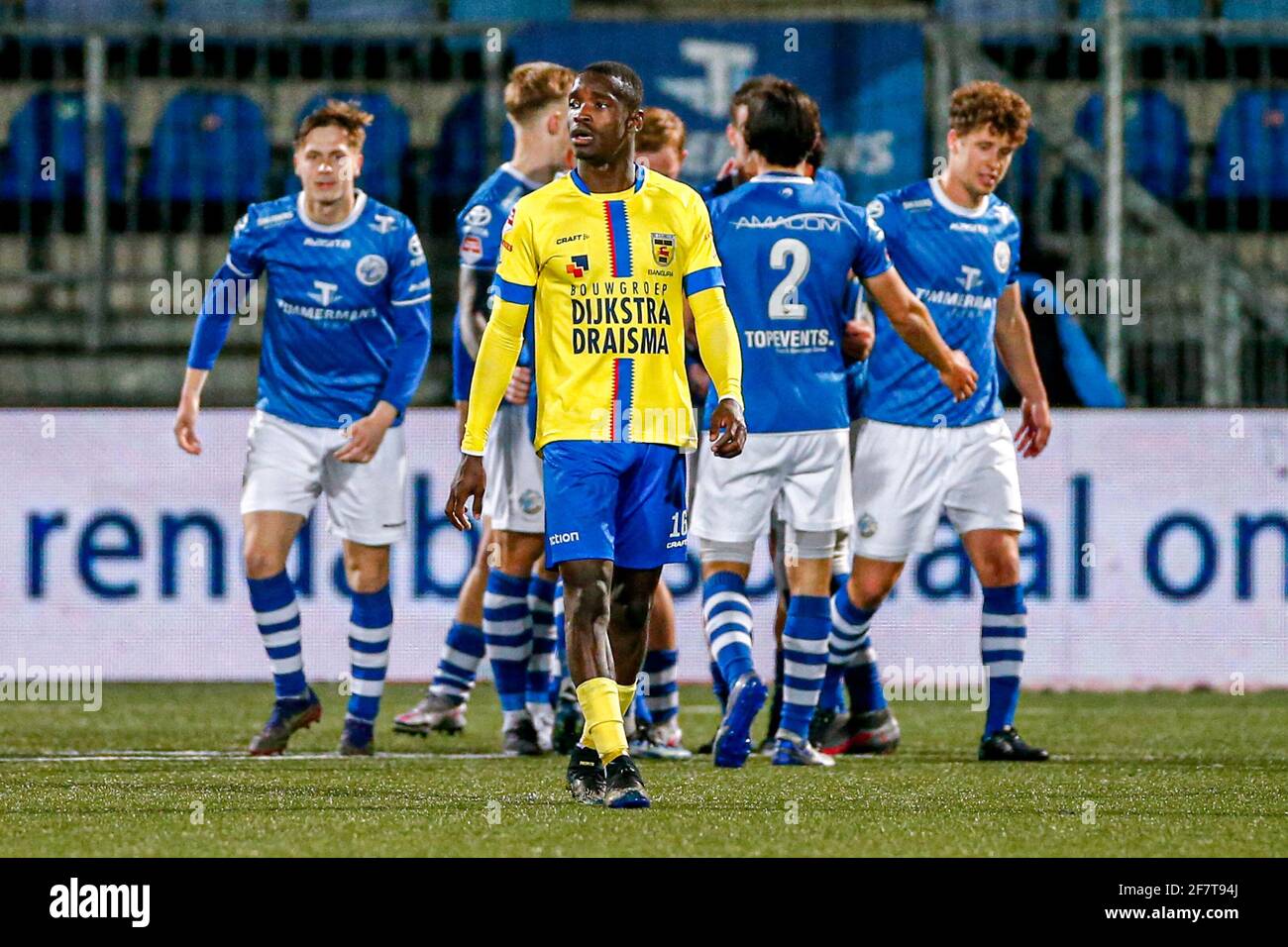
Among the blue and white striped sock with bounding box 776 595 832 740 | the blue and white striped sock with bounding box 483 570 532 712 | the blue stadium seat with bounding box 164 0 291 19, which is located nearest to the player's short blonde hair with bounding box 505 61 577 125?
the blue and white striped sock with bounding box 483 570 532 712

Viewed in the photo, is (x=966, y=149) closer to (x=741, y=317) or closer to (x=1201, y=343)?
(x=741, y=317)

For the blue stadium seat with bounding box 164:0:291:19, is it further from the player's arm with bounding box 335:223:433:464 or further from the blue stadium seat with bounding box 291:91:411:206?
the player's arm with bounding box 335:223:433:464

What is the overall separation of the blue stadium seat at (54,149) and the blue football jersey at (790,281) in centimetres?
612

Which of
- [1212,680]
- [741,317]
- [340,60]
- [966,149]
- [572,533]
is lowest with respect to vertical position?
[1212,680]

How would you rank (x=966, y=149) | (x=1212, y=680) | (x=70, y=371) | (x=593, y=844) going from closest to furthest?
(x=593, y=844), (x=966, y=149), (x=1212, y=680), (x=70, y=371)

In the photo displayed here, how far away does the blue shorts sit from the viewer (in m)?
5.29

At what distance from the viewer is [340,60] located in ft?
38.4

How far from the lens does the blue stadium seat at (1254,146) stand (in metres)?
12.5

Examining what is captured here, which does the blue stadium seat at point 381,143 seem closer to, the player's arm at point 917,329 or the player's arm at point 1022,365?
the player's arm at point 1022,365

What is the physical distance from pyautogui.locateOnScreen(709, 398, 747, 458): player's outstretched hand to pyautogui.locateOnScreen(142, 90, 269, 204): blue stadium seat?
686 centimetres

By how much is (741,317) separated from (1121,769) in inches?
70.1

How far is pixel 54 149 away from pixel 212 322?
599 cm

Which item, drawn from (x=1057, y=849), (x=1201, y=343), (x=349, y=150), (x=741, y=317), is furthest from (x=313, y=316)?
(x=1201, y=343)

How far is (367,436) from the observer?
7.12 meters
